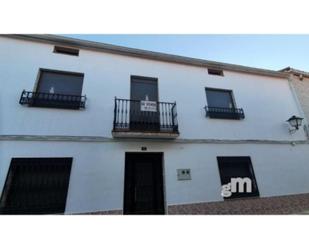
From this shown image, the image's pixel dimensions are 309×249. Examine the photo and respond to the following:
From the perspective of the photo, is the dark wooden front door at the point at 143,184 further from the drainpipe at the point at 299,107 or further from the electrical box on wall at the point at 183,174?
the drainpipe at the point at 299,107

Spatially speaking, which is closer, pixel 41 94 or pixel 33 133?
pixel 33 133

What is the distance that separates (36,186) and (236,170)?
5.44m

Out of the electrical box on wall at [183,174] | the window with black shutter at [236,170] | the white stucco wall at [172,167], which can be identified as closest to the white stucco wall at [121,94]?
the white stucco wall at [172,167]

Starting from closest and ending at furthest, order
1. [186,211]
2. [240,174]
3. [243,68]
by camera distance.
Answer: [186,211] → [240,174] → [243,68]

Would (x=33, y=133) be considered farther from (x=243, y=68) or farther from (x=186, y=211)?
(x=243, y=68)

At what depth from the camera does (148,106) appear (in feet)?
15.7

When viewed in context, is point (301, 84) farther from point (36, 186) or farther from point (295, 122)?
point (36, 186)

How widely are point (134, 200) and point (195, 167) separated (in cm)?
191

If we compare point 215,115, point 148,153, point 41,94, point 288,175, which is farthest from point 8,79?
point 288,175

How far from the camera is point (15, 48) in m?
4.55

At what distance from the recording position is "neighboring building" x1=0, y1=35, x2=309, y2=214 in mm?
3752

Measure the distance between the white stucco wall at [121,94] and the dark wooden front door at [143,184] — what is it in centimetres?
108

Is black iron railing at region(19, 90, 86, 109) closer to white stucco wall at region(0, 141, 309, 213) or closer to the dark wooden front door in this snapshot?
white stucco wall at region(0, 141, 309, 213)

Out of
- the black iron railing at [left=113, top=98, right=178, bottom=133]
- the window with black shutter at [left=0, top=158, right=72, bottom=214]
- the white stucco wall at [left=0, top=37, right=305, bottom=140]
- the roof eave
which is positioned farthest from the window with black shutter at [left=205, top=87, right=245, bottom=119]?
the window with black shutter at [left=0, top=158, right=72, bottom=214]
